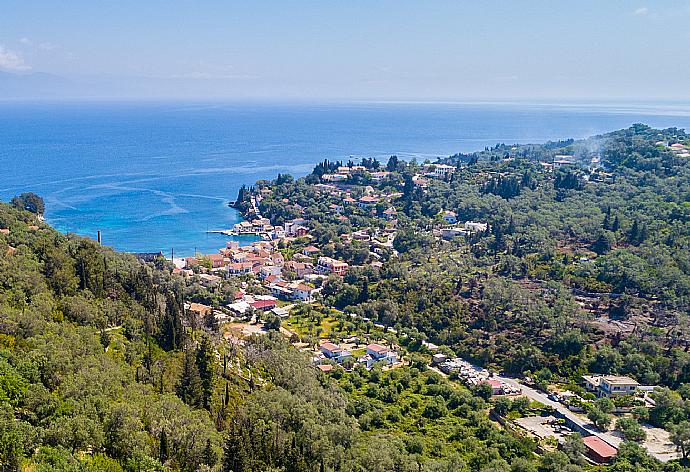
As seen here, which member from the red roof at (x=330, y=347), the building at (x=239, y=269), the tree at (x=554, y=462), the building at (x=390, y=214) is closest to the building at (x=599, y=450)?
the tree at (x=554, y=462)

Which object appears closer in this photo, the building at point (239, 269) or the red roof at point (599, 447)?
the red roof at point (599, 447)

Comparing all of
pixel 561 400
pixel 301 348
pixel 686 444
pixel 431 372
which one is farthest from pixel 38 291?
pixel 686 444

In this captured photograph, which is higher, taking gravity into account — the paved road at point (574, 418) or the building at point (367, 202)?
the building at point (367, 202)

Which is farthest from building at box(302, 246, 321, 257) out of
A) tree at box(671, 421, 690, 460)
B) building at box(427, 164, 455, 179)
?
tree at box(671, 421, 690, 460)

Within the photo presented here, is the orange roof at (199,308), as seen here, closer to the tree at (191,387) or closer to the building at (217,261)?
the building at (217,261)

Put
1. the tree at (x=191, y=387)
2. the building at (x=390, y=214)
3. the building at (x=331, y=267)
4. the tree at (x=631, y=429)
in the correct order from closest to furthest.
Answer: the tree at (x=191, y=387) < the tree at (x=631, y=429) < the building at (x=331, y=267) < the building at (x=390, y=214)

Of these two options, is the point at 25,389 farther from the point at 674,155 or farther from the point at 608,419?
the point at 674,155

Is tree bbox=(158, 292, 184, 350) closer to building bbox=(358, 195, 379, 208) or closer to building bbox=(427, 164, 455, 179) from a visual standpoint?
building bbox=(358, 195, 379, 208)
